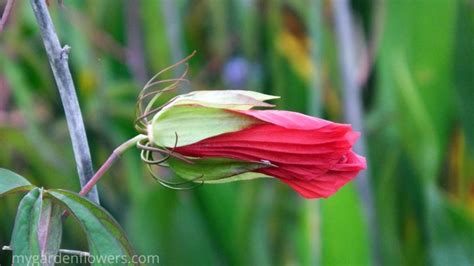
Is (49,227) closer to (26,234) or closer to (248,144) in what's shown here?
(26,234)

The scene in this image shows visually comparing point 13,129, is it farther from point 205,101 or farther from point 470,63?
point 205,101

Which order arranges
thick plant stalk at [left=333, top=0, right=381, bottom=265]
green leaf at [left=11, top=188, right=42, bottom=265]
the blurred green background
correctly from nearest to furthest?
1. green leaf at [left=11, top=188, right=42, bottom=265]
2. the blurred green background
3. thick plant stalk at [left=333, top=0, right=381, bottom=265]

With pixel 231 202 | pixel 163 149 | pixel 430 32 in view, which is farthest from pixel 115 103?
pixel 163 149

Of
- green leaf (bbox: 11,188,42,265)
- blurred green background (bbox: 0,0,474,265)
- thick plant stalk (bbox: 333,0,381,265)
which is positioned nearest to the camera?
green leaf (bbox: 11,188,42,265)

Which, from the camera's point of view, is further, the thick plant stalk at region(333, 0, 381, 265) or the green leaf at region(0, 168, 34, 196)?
the thick plant stalk at region(333, 0, 381, 265)

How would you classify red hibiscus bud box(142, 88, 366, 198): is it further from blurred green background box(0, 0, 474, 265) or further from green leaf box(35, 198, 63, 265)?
blurred green background box(0, 0, 474, 265)

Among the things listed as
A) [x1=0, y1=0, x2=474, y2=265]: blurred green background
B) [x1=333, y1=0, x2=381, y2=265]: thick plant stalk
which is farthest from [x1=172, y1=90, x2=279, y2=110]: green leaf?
[x1=333, y1=0, x2=381, y2=265]: thick plant stalk

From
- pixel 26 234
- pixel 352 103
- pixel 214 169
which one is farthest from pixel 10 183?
pixel 352 103
